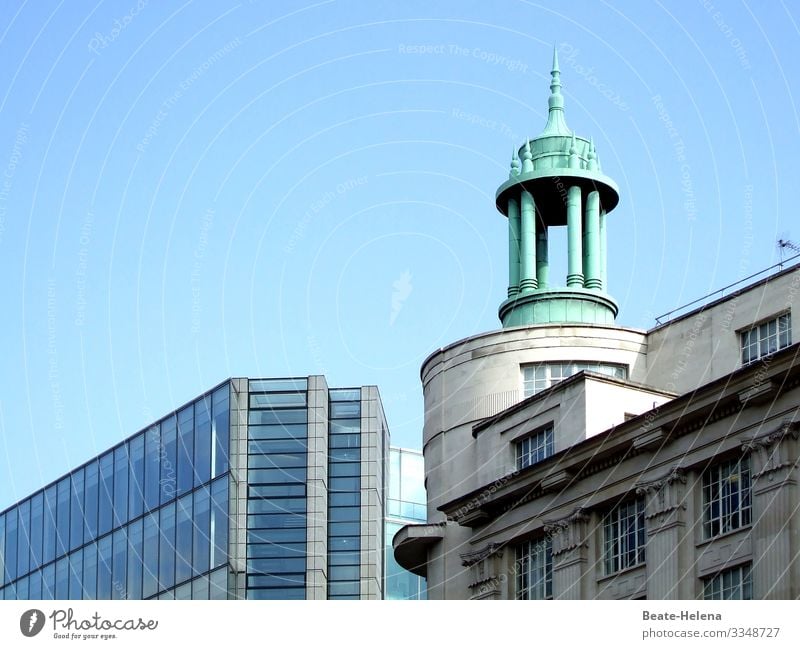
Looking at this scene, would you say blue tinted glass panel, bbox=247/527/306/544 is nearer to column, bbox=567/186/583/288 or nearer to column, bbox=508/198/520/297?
column, bbox=508/198/520/297

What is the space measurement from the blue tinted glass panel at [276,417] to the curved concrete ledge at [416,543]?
127 ft

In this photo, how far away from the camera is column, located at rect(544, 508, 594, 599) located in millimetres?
63812

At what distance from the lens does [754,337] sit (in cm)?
6525

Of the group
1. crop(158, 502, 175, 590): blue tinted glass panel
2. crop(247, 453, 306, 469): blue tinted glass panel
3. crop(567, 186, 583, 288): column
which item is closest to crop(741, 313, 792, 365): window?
crop(567, 186, 583, 288): column

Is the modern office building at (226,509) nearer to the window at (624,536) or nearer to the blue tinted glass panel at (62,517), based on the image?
the blue tinted glass panel at (62,517)

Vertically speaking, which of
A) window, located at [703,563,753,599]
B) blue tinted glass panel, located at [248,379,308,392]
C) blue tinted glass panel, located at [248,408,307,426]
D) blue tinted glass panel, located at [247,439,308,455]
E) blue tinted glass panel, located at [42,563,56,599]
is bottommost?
window, located at [703,563,753,599]

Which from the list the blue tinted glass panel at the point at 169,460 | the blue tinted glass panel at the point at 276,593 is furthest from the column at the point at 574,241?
the blue tinted glass panel at the point at 276,593

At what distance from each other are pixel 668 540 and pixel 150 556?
5073cm

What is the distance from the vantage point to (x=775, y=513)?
55625 mm

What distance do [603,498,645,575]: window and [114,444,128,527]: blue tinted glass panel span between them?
162 feet

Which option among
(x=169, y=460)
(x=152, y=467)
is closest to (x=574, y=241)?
(x=169, y=460)

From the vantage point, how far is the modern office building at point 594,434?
188 feet

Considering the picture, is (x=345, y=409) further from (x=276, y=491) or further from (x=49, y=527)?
(x=49, y=527)
